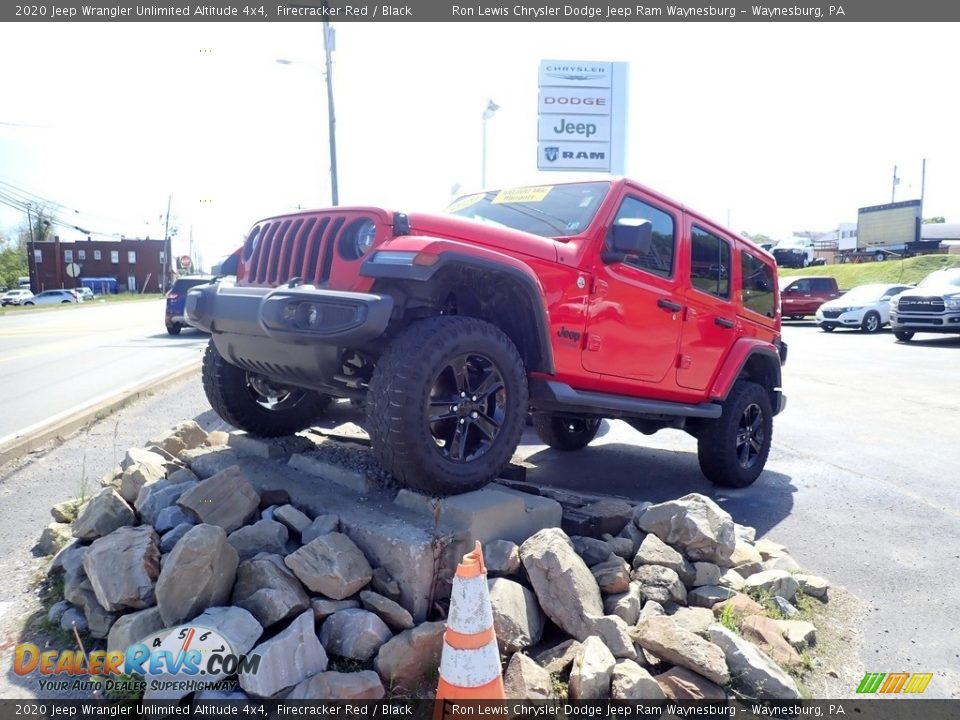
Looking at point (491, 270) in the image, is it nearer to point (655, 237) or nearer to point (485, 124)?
point (655, 237)

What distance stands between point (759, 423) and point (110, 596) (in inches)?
195

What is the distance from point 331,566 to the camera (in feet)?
10.5

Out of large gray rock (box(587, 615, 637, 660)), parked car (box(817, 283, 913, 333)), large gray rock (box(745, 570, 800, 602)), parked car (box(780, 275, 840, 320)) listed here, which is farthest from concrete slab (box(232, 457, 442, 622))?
parked car (box(780, 275, 840, 320))

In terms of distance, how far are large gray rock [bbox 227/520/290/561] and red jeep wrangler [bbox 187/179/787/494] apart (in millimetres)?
641

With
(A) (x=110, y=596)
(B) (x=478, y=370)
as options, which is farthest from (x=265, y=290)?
(A) (x=110, y=596)

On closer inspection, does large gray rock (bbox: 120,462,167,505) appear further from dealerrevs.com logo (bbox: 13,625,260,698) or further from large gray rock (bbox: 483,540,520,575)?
large gray rock (bbox: 483,540,520,575)

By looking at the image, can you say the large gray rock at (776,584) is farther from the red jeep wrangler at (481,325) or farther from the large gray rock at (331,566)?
the large gray rock at (331,566)

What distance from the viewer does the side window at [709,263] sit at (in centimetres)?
548

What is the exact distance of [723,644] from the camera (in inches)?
122

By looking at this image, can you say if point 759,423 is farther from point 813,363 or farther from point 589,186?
point 813,363

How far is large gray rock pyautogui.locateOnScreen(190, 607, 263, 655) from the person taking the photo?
287cm

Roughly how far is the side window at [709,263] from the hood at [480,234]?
1.69 meters

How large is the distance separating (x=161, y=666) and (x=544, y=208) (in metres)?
3.46

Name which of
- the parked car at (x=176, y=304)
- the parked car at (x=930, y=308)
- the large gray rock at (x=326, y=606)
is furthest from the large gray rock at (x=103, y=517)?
the parked car at (x=930, y=308)
